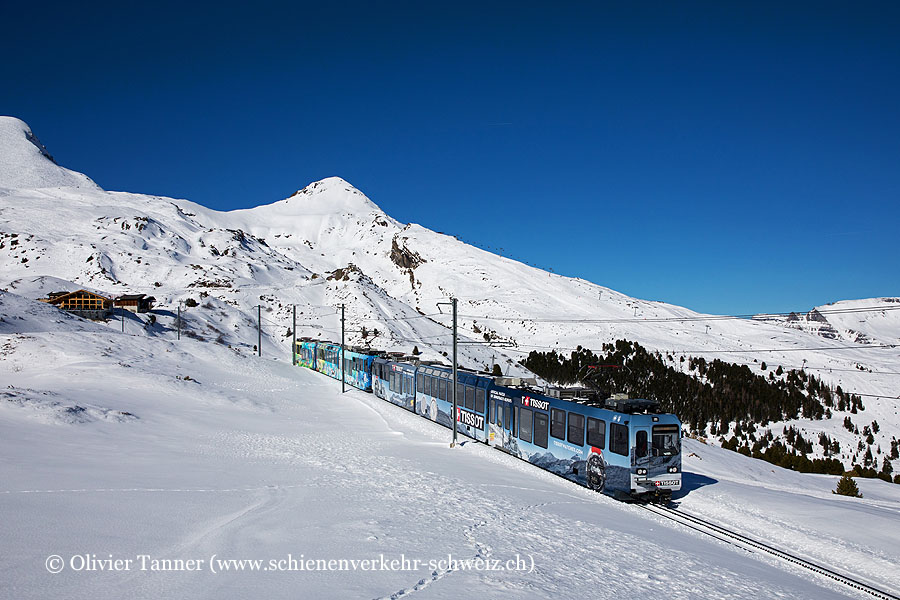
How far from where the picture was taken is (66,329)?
184 feet

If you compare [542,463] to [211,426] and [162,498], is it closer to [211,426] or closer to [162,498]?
[162,498]

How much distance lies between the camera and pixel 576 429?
19906 millimetres

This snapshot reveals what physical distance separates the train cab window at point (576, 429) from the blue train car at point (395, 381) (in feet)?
59.7

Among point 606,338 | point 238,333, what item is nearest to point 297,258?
point 238,333

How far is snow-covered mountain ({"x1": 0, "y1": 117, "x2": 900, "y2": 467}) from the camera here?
89.7 metres

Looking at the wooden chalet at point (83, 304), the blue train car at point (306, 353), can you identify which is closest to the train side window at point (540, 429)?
the blue train car at point (306, 353)

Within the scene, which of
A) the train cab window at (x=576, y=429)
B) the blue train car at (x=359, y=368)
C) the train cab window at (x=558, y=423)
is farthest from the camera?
the blue train car at (x=359, y=368)

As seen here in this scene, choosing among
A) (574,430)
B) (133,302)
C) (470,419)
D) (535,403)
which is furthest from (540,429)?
(133,302)

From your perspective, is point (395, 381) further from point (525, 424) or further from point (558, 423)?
point (558, 423)

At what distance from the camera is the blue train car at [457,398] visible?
27625mm

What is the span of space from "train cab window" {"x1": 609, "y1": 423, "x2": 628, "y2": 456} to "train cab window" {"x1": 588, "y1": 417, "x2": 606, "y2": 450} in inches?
13.3

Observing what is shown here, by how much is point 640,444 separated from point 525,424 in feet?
21.4

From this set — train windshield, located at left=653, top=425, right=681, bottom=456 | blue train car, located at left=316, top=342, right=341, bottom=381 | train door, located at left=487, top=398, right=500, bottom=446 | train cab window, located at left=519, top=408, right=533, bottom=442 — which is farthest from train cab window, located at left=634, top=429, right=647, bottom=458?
blue train car, located at left=316, top=342, right=341, bottom=381

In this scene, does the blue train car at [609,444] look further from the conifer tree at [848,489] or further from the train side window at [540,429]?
the conifer tree at [848,489]
